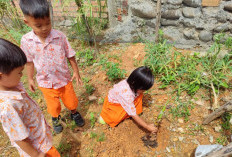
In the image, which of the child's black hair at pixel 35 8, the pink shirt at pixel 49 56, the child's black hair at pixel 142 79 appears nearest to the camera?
the child's black hair at pixel 35 8

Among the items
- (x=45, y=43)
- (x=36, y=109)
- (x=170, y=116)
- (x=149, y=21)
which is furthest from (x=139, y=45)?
(x=36, y=109)

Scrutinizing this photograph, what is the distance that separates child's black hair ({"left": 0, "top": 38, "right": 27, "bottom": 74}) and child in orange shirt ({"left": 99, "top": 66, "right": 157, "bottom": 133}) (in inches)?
41.2

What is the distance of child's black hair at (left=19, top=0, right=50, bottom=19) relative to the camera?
1209 mm

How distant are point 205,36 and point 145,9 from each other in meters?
1.19

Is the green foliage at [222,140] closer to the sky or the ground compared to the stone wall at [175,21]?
closer to the ground

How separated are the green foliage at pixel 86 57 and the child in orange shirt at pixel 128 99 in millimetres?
1242

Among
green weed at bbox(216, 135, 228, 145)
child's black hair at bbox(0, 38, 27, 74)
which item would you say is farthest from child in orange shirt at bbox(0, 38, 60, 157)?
green weed at bbox(216, 135, 228, 145)

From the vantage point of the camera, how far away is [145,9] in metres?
2.99

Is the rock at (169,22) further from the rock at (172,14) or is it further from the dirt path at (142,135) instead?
the dirt path at (142,135)

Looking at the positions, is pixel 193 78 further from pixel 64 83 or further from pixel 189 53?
pixel 64 83

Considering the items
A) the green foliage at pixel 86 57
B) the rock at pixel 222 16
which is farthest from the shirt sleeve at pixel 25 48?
the rock at pixel 222 16

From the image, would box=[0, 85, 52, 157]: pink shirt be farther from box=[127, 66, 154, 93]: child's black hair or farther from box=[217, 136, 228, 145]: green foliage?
box=[217, 136, 228, 145]: green foliage

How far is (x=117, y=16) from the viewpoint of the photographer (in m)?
3.40

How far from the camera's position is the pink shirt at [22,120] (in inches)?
33.7
